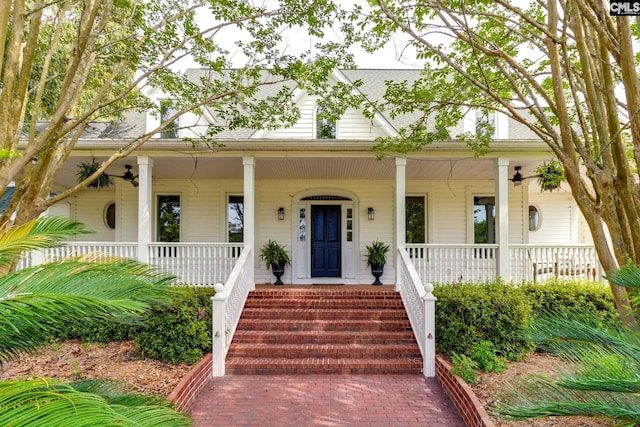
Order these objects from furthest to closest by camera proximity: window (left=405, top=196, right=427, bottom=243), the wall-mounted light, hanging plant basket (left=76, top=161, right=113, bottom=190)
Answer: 1. window (left=405, top=196, right=427, bottom=243)
2. the wall-mounted light
3. hanging plant basket (left=76, top=161, right=113, bottom=190)

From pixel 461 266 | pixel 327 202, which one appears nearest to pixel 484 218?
pixel 461 266

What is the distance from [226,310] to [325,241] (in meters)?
4.32

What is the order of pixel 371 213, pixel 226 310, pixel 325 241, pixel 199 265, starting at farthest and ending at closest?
pixel 325 241
pixel 371 213
pixel 199 265
pixel 226 310

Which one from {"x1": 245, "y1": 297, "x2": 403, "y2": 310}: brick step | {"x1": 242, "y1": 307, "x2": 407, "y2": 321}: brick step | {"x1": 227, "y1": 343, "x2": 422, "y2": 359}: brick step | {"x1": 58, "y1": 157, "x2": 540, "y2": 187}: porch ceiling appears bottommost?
{"x1": 227, "y1": 343, "x2": 422, "y2": 359}: brick step

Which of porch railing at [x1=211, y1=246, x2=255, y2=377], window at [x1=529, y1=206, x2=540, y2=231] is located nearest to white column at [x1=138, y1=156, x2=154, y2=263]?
porch railing at [x1=211, y1=246, x2=255, y2=377]

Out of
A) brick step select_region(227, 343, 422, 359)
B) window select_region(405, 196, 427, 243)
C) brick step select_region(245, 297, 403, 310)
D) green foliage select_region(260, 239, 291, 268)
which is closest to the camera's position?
brick step select_region(227, 343, 422, 359)

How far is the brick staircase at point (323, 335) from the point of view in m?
4.99

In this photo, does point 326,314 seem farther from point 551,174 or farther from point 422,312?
point 551,174

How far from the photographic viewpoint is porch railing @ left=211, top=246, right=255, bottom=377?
492cm

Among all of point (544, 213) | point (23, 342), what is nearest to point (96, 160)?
point (23, 342)

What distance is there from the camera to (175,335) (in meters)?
4.89

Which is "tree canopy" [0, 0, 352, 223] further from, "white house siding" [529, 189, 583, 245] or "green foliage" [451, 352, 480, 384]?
"white house siding" [529, 189, 583, 245]

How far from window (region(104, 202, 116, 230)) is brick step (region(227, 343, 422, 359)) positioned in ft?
22.2

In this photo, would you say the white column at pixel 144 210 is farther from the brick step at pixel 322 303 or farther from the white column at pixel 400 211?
the white column at pixel 400 211
